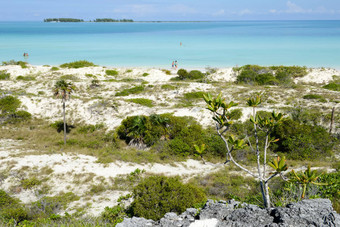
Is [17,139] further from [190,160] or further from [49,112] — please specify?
[190,160]

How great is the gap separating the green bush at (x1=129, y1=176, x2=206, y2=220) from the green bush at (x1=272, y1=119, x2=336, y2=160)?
29.6ft

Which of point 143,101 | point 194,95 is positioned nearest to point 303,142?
point 194,95

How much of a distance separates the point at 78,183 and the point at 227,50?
229 feet

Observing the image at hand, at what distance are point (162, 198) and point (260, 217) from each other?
4.49 m

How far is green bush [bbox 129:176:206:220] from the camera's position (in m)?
9.05

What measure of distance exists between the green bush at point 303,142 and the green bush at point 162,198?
901 centimetres

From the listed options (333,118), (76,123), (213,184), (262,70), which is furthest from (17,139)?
(262,70)

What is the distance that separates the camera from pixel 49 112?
2553cm

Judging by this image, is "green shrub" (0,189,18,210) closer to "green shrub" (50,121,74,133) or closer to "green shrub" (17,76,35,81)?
"green shrub" (50,121,74,133)

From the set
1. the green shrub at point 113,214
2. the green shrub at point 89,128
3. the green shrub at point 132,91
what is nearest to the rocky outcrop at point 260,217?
the green shrub at point 113,214

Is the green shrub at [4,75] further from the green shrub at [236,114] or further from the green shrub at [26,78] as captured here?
the green shrub at [236,114]

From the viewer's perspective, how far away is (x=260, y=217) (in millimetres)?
5750

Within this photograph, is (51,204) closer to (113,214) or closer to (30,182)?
(30,182)

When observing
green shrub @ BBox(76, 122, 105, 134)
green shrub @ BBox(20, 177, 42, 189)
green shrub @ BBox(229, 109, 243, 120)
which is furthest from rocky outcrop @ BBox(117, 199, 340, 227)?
green shrub @ BBox(76, 122, 105, 134)
